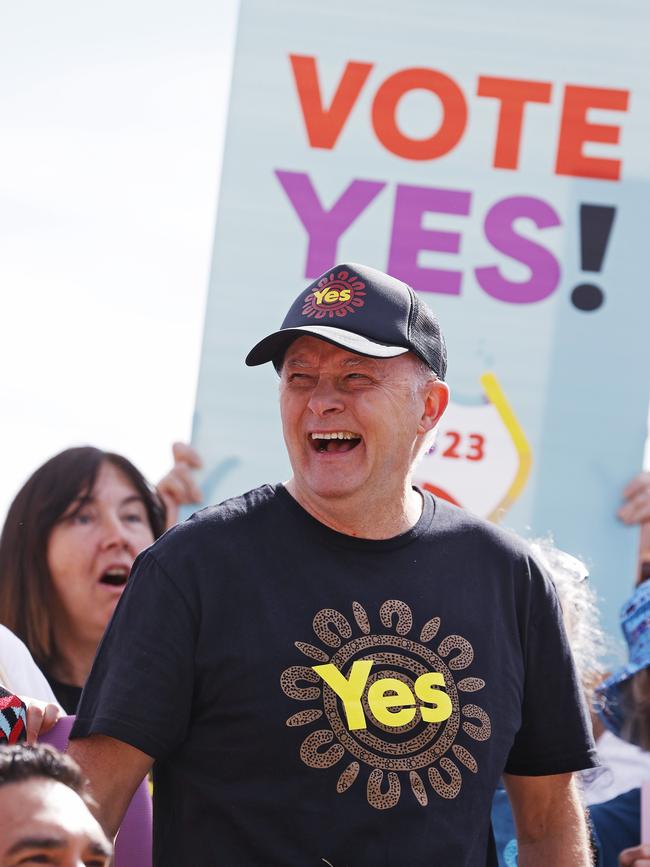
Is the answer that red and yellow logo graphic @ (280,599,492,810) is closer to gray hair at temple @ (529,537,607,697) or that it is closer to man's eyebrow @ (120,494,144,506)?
gray hair at temple @ (529,537,607,697)

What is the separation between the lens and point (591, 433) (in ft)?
13.3

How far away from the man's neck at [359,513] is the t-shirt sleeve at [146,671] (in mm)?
285

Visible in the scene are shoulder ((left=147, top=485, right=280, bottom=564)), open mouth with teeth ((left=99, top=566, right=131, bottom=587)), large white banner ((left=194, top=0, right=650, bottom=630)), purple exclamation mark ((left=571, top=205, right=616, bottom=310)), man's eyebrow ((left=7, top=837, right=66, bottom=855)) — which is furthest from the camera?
purple exclamation mark ((left=571, top=205, right=616, bottom=310))

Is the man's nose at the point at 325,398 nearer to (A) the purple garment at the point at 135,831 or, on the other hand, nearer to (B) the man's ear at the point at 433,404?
(B) the man's ear at the point at 433,404

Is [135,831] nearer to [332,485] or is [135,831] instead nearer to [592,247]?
[332,485]

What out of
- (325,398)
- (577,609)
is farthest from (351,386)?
(577,609)

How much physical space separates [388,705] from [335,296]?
69 centimetres

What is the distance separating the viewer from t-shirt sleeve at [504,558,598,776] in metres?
2.35

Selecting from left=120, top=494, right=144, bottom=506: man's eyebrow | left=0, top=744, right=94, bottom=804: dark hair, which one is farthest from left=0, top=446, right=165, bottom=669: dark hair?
left=0, top=744, right=94, bottom=804: dark hair

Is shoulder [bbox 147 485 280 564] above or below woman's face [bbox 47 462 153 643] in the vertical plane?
above

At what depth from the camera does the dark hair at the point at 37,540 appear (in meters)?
3.63

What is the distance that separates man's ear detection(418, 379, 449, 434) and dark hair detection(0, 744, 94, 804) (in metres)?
0.97

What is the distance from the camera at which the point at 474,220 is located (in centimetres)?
424

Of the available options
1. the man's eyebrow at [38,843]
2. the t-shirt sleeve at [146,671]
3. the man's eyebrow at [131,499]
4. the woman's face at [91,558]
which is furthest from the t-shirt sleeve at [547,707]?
the man's eyebrow at [131,499]
